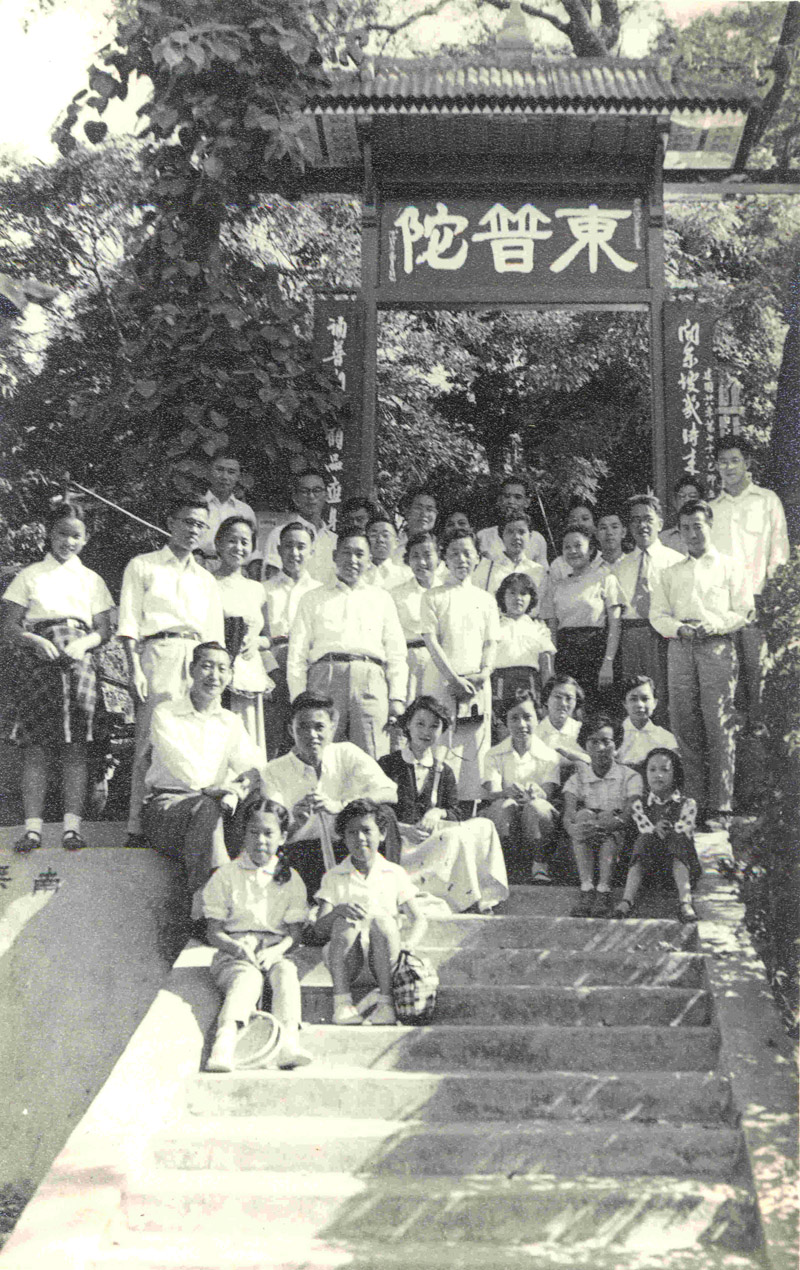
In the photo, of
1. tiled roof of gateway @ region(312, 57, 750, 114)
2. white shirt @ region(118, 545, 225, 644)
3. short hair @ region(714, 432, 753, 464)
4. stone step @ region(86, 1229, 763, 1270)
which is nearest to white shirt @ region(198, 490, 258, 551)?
white shirt @ region(118, 545, 225, 644)

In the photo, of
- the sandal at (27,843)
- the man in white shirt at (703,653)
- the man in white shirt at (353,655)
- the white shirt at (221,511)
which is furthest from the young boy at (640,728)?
the sandal at (27,843)

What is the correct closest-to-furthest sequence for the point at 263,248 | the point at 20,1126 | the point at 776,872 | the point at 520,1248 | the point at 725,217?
the point at 520,1248
the point at 776,872
the point at 20,1126
the point at 263,248
the point at 725,217

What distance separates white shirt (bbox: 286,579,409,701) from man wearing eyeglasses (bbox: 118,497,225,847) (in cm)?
45

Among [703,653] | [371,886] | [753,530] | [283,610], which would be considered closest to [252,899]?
[371,886]

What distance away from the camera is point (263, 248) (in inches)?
490

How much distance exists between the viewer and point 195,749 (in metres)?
6.38

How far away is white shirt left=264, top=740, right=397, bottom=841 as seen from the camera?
620 centimetres

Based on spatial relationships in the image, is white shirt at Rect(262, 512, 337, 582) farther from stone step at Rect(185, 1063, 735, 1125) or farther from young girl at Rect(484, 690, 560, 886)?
stone step at Rect(185, 1063, 735, 1125)

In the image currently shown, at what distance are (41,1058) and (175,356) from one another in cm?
484

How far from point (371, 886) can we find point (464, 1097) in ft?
3.41

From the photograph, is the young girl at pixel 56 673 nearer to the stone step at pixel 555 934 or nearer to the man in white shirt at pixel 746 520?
the stone step at pixel 555 934

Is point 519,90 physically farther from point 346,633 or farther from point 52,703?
point 52,703

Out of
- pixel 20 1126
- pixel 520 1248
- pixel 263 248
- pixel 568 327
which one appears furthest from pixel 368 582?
pixel 568 327

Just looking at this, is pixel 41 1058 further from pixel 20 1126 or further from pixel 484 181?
pixel 484 181
